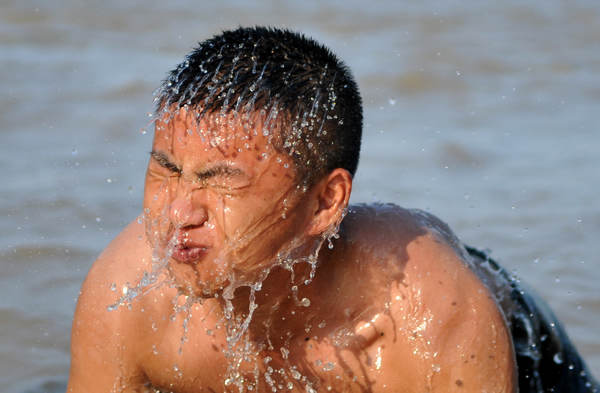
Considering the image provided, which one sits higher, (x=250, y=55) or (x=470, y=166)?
(x=250, y=55)

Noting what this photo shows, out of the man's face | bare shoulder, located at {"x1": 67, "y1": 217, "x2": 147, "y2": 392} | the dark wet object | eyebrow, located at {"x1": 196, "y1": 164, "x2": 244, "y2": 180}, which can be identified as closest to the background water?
the dark wet object

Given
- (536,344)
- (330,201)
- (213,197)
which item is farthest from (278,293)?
(536,344)

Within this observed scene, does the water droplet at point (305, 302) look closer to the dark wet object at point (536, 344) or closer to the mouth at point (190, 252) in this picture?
the mouth at point (190, 252)

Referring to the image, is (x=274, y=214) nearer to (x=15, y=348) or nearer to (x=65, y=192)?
Answer: (x=15, y=348)

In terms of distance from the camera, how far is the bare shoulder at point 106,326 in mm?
3262

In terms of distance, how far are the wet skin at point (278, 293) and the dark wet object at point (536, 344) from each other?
43 centimetres

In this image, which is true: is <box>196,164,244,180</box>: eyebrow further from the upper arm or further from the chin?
the upper arm

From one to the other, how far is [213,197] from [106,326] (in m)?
0.68

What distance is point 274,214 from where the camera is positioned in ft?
9.61

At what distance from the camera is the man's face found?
111 inches

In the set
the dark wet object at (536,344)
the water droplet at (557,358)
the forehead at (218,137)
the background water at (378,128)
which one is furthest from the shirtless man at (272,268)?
the background water at (378,128)

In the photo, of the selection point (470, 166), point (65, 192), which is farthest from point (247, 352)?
point (470, 166)

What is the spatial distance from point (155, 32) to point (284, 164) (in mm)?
5181

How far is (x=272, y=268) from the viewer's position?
9.93 ft
